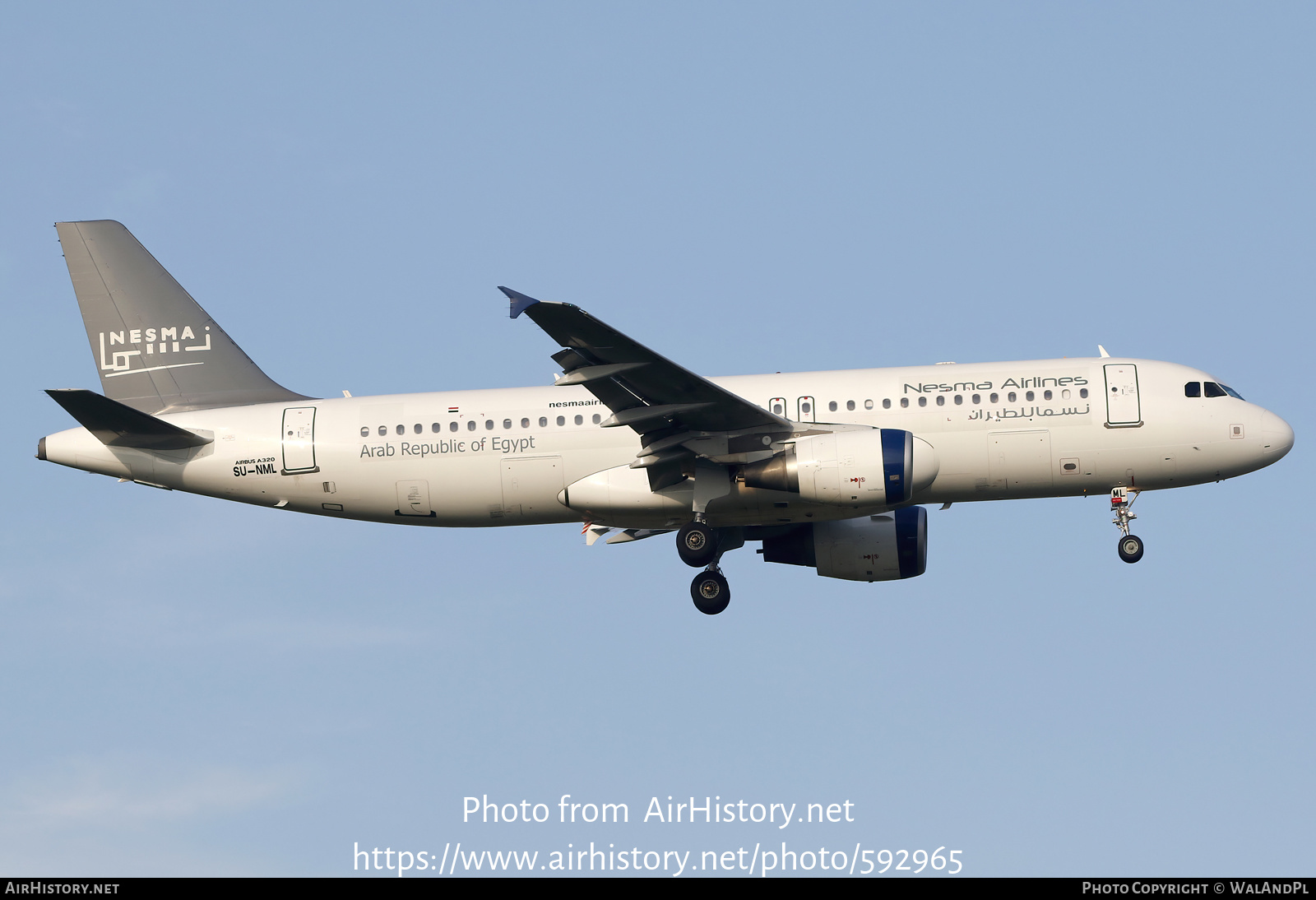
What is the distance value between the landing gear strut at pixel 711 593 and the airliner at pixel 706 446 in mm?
52

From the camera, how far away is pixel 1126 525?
36.0m

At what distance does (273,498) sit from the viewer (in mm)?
37125

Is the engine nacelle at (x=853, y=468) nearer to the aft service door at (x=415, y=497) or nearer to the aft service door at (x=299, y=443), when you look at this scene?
the aft service door at (x=415, y=497)

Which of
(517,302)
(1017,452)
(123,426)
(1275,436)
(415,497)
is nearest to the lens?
(517,302)

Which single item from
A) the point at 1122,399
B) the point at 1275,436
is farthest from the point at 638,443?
the point at 1275,436

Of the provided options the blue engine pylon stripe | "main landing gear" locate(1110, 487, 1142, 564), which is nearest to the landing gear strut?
the blue engine pylon stripe

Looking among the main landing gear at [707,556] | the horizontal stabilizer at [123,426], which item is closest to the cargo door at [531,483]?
the main landing gear at [707,556]

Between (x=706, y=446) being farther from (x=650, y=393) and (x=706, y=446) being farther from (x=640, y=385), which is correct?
(x=640, y=385)

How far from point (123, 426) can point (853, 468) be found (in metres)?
16.9

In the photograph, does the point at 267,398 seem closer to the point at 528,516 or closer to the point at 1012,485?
the point at 528,516

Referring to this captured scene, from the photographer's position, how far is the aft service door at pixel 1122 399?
3528cm

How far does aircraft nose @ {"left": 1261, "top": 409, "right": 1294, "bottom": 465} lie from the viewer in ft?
117

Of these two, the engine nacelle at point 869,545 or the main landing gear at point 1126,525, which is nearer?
the main landing gear at point 1126,525

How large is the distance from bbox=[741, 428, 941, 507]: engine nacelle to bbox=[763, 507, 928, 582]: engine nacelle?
487cm
